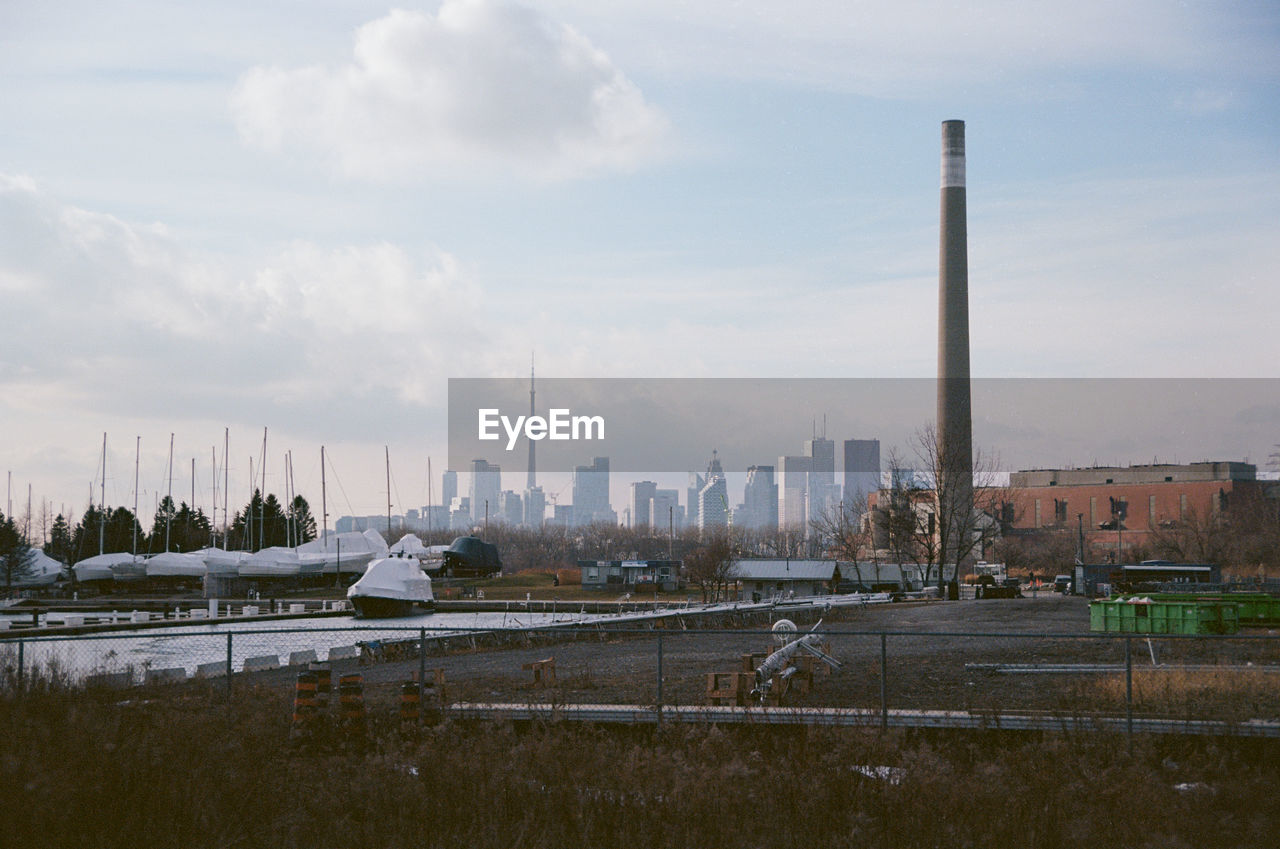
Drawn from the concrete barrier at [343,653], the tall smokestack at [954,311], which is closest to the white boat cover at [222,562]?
the tall smokestack at [954,311]

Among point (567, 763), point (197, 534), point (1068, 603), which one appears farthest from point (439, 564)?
point (567, 763)

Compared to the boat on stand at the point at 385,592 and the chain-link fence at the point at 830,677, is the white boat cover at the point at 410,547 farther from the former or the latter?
the chain-link fence at the point at 830,677

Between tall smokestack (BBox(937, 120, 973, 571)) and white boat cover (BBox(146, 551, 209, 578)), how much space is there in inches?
2762

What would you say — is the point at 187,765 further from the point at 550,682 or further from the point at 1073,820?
the point at 550,682

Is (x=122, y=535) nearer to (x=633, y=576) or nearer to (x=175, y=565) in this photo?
(x=175, y=565)

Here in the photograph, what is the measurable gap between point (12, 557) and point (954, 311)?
291 feet

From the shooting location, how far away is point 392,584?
76938 mm

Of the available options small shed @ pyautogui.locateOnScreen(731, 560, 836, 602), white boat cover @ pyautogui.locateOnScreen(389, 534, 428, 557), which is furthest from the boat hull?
white boat cover @ pyautogui.locateOnScreen(389, 534, 428, 557)

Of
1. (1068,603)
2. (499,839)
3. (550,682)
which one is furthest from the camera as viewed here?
(1068,603)

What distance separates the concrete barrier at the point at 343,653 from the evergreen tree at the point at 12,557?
77290 millimetres

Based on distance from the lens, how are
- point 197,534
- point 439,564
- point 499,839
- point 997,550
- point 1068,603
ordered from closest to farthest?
point 499,839, point 1068,603, point 439,564, point 997,550, point 197,534

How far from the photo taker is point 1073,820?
984 centimetres

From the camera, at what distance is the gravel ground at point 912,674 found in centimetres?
1838

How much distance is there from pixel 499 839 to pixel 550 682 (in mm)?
13677
